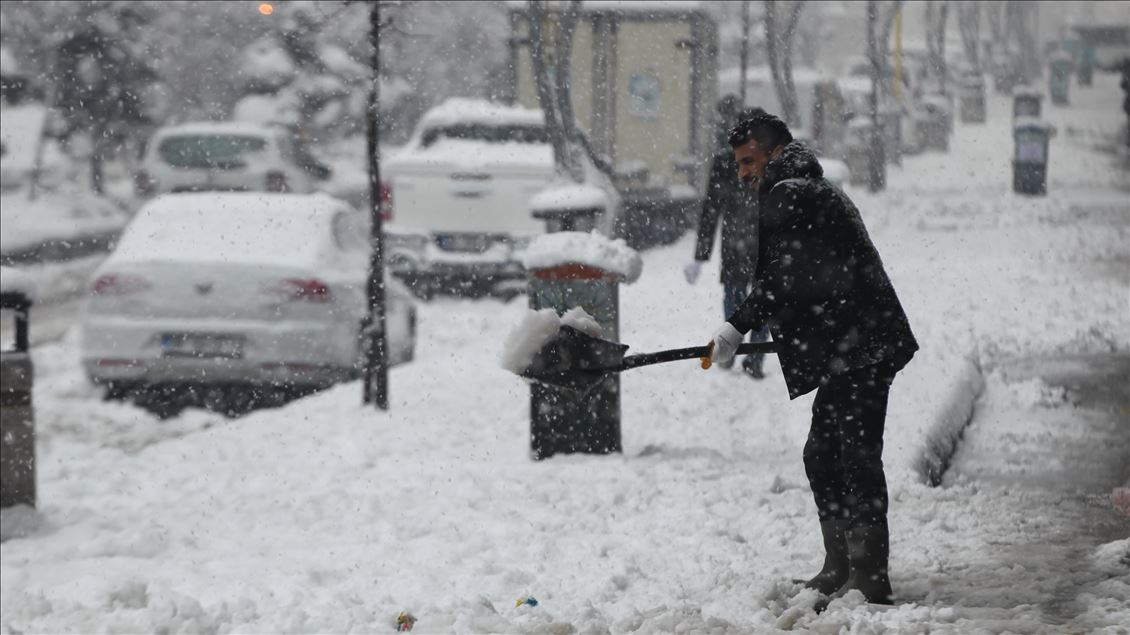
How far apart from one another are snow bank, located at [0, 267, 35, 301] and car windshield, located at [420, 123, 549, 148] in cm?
808

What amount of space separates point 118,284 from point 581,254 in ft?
11.5

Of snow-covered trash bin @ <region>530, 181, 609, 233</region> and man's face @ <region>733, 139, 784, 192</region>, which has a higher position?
man's face @ <region>733, 139, 784, 192</region>

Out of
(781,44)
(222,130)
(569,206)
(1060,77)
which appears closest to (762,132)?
(569,206)

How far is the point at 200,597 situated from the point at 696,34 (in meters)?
16.3

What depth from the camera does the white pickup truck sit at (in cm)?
1455

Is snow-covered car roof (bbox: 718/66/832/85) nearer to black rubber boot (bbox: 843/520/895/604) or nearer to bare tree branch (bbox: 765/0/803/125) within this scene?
bare tree branch (bbox: 765/0/803/125)

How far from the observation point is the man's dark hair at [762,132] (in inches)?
192

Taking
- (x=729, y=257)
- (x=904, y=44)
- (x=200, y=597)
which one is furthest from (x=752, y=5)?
(x=200, y=597)

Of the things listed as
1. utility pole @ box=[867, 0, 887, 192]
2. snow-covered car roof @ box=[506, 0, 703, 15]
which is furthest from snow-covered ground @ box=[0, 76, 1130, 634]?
utility pole @ box=[867, 0, 887, 192]

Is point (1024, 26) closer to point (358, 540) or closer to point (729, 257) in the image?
point (729, 257)

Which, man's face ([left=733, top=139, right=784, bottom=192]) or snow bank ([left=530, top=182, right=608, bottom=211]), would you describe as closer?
man's face ([left=733, top=139, right=784, bottom=192])

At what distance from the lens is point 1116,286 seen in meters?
13.3

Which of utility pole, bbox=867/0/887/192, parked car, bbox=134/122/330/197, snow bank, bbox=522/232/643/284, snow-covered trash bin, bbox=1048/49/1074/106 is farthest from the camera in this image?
snow-covered trash bin, bbox=1048/49/1074/106

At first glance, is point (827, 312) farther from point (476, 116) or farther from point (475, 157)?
point (476, 116)
